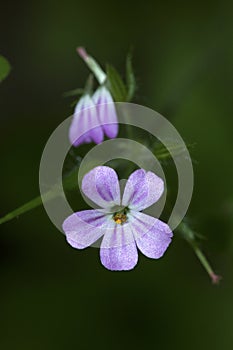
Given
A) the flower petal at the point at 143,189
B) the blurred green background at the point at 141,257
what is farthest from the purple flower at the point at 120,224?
the blurred green background at the point at 141,257

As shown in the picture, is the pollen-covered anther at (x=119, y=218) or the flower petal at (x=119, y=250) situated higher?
the pollen-covered anther at (x=119, y=218)

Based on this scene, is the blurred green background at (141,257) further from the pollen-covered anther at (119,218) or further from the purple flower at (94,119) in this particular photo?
the pollen-covered anther at (119,218)

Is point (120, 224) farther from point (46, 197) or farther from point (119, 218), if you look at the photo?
point (46, 197)

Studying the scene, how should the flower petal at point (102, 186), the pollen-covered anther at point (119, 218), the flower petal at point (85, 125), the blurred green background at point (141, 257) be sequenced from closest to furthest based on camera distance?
the flower petal at point (102, 186), the pollen-covered anther at point (119, 218), the flower petal at point (85, 125), the blurred green background at point (141, 257)

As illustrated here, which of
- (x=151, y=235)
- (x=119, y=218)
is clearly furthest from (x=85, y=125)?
(x=151, y=235)

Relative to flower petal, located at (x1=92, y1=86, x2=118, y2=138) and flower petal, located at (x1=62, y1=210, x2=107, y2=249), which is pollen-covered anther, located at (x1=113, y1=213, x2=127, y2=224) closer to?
flower petal, located at (x1=62, y1=210, x2=107, y2=249)

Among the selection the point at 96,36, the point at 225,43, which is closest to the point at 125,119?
the point at 225,43

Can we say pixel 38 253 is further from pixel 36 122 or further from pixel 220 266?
pixel 220 266

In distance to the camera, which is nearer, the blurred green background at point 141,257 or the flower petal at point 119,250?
the flower petal at point 119,250

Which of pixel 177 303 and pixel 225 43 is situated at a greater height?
pixel 225 43
